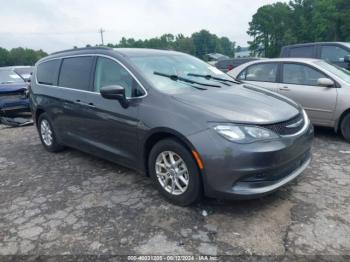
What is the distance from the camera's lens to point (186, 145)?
3221 mm

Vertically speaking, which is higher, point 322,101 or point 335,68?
point 335,68

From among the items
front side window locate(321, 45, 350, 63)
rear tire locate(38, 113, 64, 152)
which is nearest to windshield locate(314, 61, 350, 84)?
front side window locate(321, 45, 350, 63)

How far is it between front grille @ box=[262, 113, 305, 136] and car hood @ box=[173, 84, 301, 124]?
4 cm

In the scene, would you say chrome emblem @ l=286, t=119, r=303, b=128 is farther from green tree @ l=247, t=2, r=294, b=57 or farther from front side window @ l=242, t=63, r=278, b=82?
green tree @ l=247, t=2, r=294, b=57

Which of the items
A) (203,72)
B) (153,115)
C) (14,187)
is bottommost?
(14,187)

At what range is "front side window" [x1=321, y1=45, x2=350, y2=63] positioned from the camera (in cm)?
825

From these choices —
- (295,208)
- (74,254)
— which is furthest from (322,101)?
(74,254)

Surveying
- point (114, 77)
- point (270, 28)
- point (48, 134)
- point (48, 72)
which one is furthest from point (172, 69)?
point (270, 28)

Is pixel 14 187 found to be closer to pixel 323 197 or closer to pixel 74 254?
pixel 74 254

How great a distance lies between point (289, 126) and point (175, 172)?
4.22ft

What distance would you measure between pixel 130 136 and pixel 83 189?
1.02 meters

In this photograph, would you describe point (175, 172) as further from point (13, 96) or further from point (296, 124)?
point (13, 96)

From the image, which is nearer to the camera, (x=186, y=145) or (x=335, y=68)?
(x=186, y=145)

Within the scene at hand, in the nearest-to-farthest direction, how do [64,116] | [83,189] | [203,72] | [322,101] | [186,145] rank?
[186,145], [83,189], [203,72], [64,116], [322,101]
